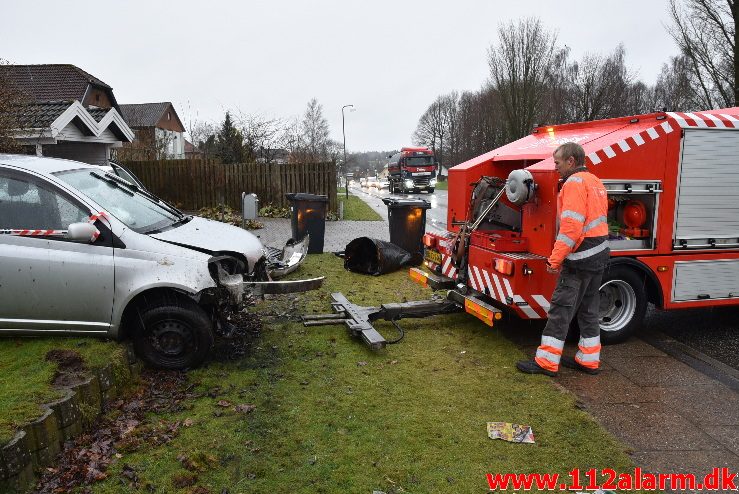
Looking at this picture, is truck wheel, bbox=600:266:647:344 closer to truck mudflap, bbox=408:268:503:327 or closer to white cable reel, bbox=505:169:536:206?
truck mudflap, bbox=408:268:503:327

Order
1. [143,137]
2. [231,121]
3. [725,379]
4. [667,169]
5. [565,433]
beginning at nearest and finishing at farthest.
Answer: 1. [565,433]
2. [725,379]
3. [667,169]
4. [231,121]
5. [143,137]

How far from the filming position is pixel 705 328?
6375 millimetres

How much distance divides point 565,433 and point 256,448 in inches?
86.0

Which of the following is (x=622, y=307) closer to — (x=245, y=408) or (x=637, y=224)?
(x=637, y=224)

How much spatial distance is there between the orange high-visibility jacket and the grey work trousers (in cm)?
20

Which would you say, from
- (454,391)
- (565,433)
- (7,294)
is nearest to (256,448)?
(454,391)

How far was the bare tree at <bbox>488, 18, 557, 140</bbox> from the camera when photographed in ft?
112

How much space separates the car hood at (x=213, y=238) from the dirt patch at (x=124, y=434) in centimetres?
117

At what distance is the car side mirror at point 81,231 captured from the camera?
4.26 metres

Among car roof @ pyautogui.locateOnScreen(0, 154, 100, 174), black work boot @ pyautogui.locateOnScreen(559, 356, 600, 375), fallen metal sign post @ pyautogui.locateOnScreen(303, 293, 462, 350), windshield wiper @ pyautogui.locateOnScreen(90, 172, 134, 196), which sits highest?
car roof @ pyautogui.locateOnScreen(0, 154, 100, 174)

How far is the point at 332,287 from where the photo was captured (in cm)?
802

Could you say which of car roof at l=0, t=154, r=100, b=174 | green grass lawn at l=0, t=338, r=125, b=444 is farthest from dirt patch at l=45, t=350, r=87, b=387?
car roof at l=0, t=154, r=100, b=174

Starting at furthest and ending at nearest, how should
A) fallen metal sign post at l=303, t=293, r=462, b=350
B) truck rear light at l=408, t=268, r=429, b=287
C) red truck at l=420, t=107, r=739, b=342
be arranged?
truck rear light at l=408, t=268, r=429, b=287, fallen metal sign post at l=303, t=293, r=462, b=350, red truck at l=420, t=107, r=739, b=342

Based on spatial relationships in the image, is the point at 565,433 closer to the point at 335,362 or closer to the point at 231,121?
the point at 335,362
